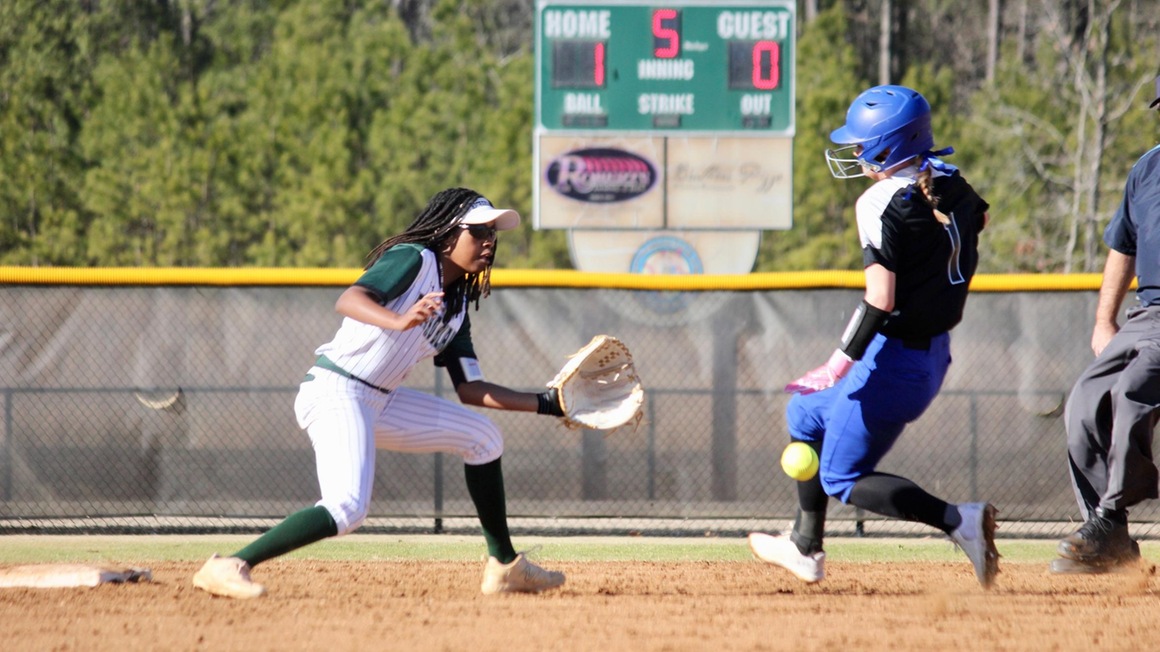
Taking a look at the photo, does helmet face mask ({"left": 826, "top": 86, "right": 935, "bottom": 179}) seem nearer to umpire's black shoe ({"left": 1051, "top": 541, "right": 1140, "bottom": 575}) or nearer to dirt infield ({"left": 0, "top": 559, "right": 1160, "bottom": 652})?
dirt infield ({"left": 0, "top": 559, "right": 1160, "bottom": 652})

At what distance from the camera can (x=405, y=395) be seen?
17.0 feet

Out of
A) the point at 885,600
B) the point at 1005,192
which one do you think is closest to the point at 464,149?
the point at 1005,192

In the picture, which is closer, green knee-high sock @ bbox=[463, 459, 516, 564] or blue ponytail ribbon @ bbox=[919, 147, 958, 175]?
blue ponytail ribbon @ bbox=[919, 147, 958, 175]

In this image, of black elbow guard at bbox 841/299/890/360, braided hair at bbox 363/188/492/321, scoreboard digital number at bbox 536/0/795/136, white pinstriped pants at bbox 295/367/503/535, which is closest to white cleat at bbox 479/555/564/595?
white pinstriped pants at bbox 295/367/503/535

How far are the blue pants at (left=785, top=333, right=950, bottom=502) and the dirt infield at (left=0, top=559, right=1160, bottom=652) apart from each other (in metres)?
0.51

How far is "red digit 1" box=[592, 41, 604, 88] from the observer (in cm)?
1484

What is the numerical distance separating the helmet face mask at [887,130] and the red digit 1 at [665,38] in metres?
10.1

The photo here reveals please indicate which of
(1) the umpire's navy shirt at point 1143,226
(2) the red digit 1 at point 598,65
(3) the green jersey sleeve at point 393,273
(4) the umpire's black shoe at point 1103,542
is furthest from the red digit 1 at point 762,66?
(3) the green jersey sleeve at point 393,273

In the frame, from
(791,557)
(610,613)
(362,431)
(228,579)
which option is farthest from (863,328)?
(228,579)

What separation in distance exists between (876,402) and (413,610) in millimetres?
1833

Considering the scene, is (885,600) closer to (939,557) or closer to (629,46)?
(939,557)

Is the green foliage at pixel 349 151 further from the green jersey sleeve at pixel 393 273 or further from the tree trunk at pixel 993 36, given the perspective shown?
the green jersey sleeve at pixel 393 273

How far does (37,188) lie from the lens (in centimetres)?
2081

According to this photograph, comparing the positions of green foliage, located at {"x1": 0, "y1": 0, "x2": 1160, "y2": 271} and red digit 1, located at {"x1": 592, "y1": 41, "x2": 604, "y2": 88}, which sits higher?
red digit 1, located at {"x1": 592, "y1": 41, "x2": 604, "y2": 88}
